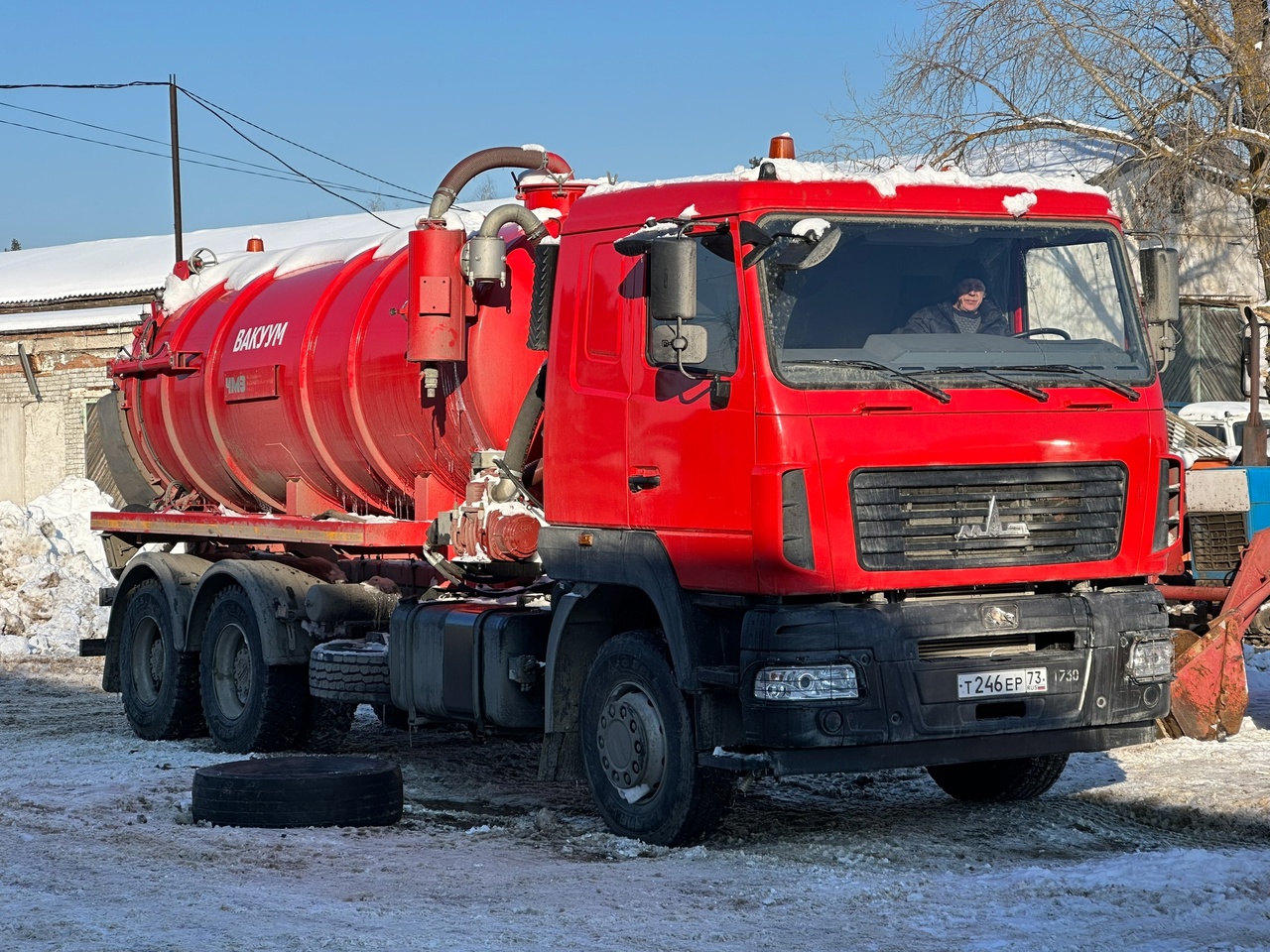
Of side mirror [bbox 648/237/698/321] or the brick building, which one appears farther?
the brick building

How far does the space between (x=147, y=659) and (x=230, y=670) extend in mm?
1322

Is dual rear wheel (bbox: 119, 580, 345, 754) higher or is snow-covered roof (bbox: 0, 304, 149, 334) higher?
snow-covered roof (bbox: 0, 304, 149, 334)

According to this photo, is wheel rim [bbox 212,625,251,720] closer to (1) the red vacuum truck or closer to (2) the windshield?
(1) the red vacuum truck

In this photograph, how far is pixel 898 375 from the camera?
284 inches

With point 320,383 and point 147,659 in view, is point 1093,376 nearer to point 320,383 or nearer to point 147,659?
point 320,383

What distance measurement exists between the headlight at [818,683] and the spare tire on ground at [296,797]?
2.36 m

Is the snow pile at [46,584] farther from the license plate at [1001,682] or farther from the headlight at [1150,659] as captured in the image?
the headlight at [1150,659]

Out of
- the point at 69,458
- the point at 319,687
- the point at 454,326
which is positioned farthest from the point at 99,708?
the point at 69,458

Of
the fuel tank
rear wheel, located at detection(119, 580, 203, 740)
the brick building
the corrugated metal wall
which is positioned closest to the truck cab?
the fuel tank

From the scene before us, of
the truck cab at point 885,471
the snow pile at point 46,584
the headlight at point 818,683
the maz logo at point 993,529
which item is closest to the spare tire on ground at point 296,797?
the truck cab at point 885,471

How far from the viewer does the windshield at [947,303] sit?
725 cm

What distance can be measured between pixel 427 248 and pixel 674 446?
2432mm

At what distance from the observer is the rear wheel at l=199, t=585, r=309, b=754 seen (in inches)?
428

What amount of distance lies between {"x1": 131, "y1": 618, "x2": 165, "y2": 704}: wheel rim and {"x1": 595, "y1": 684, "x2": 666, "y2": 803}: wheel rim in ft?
17.2
